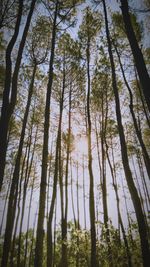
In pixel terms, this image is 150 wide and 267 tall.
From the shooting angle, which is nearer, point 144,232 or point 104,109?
point 144,232

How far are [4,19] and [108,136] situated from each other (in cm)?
966

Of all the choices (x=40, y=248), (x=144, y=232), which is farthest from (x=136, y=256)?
(x=40, y=248)

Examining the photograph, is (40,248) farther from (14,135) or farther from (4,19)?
(14,135)

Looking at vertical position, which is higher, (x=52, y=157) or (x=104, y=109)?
(x=104, y=109)

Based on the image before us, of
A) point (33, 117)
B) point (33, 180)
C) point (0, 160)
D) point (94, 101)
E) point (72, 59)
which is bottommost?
point (0, 160)

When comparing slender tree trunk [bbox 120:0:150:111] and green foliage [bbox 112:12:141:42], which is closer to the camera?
slender tree trunk [bbox 120:0:150:111]

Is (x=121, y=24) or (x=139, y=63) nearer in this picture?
(x=139, y=63)

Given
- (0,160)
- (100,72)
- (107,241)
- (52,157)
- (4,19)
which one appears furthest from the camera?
(52,157)

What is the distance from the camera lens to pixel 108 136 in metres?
15.0

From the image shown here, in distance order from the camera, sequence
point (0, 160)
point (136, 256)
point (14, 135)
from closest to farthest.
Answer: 1. point (0, 160)
2. point (136, 256)
3. point (14, 135)

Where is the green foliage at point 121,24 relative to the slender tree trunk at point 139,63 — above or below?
above

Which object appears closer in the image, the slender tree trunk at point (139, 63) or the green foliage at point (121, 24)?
the slender tree trunk at point (139, 63)

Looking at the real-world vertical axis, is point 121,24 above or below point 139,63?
above

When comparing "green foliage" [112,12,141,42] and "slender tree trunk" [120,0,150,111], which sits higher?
"green foliage" [112,12,141,42]
